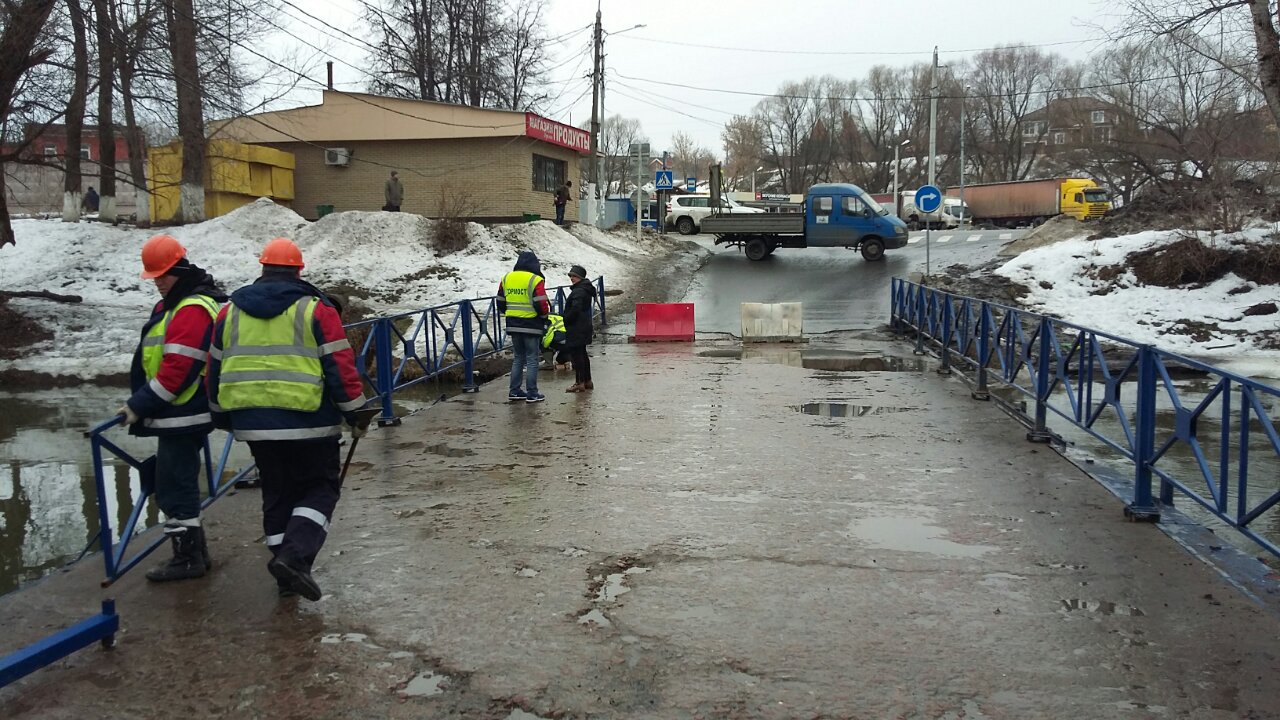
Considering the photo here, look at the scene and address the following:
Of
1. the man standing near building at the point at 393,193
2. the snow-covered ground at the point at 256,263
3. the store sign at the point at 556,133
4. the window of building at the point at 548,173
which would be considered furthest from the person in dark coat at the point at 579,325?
the window of building at the point at 548,173

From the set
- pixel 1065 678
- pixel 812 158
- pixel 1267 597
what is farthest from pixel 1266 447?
pixel 812 158

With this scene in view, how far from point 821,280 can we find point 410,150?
1331cm

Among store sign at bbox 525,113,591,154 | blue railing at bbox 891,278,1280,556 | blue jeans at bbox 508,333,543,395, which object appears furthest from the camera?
store sign at bbox 525,113,591,154

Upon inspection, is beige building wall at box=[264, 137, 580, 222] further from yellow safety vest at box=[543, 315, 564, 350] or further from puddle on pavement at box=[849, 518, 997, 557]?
puddle on pavement at box=[849, 518, 997, 557]

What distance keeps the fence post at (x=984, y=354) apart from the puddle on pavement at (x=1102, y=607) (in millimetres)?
6030

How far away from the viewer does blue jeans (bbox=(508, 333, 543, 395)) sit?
1012 cm

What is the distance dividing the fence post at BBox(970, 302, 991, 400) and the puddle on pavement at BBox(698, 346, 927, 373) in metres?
2.26

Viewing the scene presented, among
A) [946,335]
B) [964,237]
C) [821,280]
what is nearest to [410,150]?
[821,280]

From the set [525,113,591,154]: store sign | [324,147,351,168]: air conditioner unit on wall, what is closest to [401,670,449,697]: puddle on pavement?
[525,113,591,154]: store sign

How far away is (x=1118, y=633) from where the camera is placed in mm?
4113

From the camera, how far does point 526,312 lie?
1000cm

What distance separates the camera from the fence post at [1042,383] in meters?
8.05

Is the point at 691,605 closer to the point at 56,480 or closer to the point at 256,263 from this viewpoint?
the point at 56,480

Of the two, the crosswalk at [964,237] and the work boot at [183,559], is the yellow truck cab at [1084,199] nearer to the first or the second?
the crosswalk at [964,237]
